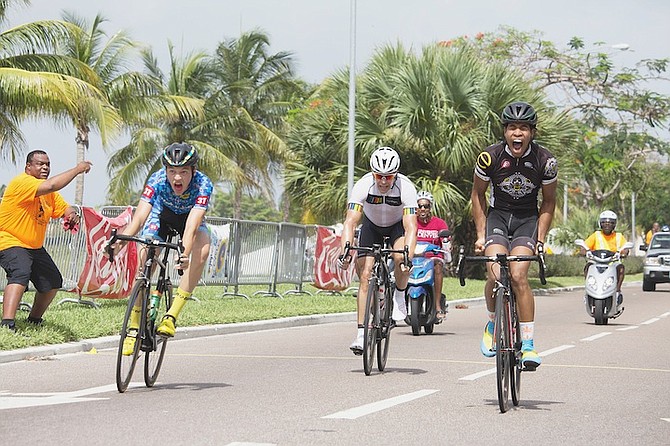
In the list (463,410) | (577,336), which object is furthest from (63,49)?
(463,410)

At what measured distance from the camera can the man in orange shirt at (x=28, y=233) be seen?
1185cm

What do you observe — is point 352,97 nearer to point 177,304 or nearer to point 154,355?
point 154,355

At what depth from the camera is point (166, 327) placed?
338 inches

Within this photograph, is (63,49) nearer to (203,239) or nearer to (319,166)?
(319,166)

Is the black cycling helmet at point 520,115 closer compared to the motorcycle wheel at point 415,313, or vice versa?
the black cycling helmet at point 520,115

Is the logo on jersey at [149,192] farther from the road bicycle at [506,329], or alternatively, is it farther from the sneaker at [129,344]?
the road bicycle at [506,329]

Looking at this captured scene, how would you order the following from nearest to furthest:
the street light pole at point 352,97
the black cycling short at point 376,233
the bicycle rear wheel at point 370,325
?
the bicycle rear wheel at point 370,325, the black cycling short at point 376,233, the street light pole at point 352,97

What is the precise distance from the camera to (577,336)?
1555 centimetres

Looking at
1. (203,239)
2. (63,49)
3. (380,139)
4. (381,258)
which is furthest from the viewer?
(63,49)

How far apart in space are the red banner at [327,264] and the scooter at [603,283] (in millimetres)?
7124

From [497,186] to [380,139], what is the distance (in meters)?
25.1

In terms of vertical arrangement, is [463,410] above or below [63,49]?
below

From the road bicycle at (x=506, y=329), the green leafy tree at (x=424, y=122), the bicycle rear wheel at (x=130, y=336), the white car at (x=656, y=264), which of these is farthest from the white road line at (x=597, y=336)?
the white car at (x=656, y=264)

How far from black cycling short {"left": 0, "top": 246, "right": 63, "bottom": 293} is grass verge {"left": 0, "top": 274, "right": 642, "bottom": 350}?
1.72 feet
